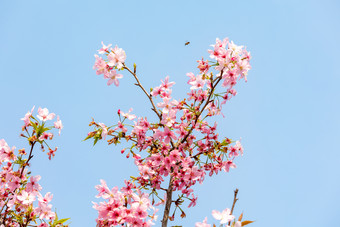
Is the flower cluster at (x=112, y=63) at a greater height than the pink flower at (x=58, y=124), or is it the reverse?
the flower cluster at (x=112, y=63)

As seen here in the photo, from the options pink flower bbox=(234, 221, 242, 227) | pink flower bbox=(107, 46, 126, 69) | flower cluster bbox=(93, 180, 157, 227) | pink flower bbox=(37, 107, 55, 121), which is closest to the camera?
pink flower bbox=(234, 221, 242, 227)

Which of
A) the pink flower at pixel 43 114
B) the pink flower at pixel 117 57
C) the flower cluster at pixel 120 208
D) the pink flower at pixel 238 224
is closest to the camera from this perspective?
the pink flower at pixel 238 224

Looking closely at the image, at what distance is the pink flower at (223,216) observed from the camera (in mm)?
3535

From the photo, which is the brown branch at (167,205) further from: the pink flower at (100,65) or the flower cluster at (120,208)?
the pink flower at (100,65)

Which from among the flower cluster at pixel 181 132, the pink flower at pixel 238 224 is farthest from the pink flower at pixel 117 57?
the pink flower at pixel 238 224

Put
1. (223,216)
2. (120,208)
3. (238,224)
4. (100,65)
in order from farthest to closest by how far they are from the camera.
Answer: (100,65)
(120,208)
(223,216)
(238,224)

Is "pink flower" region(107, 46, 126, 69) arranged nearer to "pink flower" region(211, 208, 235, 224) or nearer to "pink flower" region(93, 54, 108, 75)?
"pink flower" region(93, 54, 108, 75)

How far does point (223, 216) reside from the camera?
3.63 meters

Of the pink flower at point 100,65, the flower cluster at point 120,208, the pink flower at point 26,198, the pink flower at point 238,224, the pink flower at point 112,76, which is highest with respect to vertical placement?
the pink flower at point 100,65

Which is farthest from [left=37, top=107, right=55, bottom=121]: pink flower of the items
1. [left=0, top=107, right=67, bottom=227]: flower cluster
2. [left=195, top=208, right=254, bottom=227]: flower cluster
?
[left=195, top=208, right=254, bottom=227]: flower cluster

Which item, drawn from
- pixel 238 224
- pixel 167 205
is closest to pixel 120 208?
pixel 167 205

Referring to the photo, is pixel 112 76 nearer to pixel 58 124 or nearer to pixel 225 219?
pixel 58 124

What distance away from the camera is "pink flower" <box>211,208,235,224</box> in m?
3.53

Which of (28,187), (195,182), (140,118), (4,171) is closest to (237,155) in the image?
(195,182)
